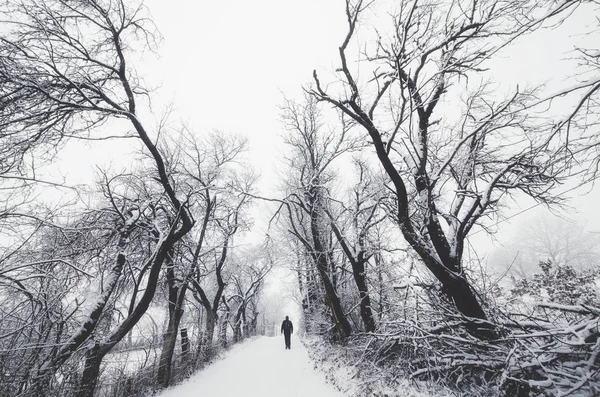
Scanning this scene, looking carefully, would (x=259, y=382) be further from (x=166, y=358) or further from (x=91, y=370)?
(x=91, y=370)

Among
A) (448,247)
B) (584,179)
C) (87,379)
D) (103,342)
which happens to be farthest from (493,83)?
(87,379)

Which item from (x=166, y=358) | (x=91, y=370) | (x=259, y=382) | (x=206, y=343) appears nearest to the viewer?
(x=91, y=370)

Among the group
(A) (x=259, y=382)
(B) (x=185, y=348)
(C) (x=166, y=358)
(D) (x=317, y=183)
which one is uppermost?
(D) (x=317, y=183)

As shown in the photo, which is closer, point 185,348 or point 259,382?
point 259,382

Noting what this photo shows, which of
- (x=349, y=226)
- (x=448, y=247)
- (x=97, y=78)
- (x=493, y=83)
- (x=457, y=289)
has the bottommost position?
(x=457, y=289)

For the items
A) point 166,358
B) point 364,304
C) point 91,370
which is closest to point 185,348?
point 166,358

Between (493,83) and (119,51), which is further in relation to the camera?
(493,83)

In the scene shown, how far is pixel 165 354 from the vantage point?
7.36m

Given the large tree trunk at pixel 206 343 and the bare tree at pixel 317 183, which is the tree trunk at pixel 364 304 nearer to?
the bare tree at pixel 317 183

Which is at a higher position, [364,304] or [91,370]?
[364,304]

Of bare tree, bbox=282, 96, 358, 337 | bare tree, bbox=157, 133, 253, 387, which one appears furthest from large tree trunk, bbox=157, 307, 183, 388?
bare tree, bbox=282, 96, 358, 337

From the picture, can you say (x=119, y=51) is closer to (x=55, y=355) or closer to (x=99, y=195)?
(x=99, y=195)

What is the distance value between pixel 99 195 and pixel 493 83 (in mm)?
10727

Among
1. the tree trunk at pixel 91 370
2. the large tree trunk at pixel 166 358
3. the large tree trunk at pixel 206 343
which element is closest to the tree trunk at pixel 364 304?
the large tree trunk at pixel 166 358
